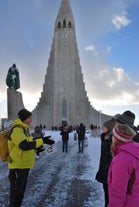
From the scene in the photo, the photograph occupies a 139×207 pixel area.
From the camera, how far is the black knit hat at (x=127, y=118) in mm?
4609

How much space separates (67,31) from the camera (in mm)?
81125

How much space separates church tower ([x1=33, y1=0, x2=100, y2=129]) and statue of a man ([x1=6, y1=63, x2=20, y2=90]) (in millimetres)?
53670

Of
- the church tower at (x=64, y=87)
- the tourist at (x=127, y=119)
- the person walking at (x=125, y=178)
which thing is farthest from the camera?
the church tower at (x=64, y=87)

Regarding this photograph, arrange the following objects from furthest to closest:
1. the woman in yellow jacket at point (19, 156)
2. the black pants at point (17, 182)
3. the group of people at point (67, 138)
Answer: the group of people at point (67, 138) → the black pants at point (17, 182) → the woman in yellow jacket at point (19, 156)

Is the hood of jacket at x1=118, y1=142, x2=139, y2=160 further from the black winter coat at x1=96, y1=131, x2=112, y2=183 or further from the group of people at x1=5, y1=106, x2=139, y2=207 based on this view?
the black winter coat at x1=96, y1=131, x2=112, y2=183

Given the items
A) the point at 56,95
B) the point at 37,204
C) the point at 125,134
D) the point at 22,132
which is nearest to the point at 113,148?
the point at 125,134

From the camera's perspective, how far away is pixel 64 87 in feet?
260

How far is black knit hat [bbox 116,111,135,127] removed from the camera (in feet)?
15.1

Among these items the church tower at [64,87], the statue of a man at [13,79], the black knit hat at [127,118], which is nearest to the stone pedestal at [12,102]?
the statue of a man at [13,79]

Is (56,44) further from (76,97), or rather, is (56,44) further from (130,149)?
(130,149)

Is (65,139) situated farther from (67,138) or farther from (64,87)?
Result: (64,87)

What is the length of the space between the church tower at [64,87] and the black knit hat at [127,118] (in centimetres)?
7271

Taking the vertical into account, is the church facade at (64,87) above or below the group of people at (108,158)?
above

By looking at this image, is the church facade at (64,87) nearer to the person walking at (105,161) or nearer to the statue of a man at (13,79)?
the statue of a man at (13,79)
